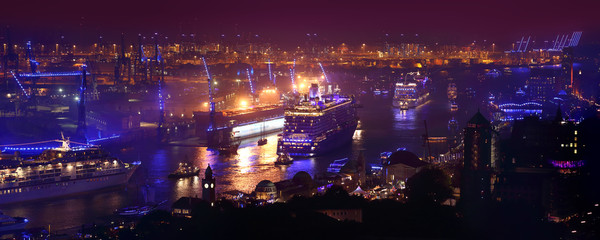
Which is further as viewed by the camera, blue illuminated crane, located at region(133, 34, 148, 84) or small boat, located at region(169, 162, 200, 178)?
blue illuminated crane, located at region(133, 34, 148, 84)

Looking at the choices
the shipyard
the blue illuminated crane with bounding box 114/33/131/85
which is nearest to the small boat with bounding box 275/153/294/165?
the shipyard

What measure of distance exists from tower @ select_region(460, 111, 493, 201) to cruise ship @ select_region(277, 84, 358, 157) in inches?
238

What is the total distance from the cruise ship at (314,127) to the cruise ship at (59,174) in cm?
473

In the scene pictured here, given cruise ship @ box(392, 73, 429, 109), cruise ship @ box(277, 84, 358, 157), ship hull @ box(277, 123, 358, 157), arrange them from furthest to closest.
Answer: cruise ship @ box(392, 73, 429, 109)
cruise ship @ box(277, 84, 358, 157)
ship hull @ box(277, 123, 358, 157)

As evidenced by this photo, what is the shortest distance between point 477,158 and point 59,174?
23.9 ft

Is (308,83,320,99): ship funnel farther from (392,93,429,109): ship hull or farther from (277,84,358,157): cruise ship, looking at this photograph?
(392,93,429,109): ship hull

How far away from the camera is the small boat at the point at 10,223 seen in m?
12.1

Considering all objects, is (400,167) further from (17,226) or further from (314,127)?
(17,226)

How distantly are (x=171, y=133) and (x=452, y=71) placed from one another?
3488 centimetres

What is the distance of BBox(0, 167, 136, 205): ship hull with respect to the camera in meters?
14.4

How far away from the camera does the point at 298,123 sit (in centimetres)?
2095

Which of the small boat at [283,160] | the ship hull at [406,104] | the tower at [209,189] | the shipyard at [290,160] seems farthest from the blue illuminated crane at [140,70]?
the tower at [209,189]

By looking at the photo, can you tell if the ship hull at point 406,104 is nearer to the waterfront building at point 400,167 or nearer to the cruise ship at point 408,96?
the cruise ship at point 408,96

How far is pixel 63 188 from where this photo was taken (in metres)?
15.0
